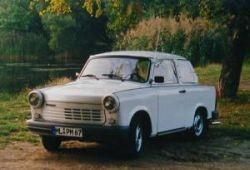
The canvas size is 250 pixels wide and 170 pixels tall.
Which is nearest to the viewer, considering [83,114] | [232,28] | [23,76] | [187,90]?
[83,114]

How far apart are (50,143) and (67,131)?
0.89 m

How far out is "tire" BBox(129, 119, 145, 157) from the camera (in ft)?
33.0

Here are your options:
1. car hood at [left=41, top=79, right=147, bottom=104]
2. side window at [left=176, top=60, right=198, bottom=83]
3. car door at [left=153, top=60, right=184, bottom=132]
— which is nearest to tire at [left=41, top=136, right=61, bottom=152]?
car hood at [left=41, top=79, right=147, bottom=104]

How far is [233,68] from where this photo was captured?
18.6 meters

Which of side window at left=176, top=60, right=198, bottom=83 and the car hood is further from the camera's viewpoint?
side window at left=176, top=60, right=198, bottom=83

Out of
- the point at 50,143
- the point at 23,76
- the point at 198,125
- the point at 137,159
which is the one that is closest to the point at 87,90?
the point at 50,143

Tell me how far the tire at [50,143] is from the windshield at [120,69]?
1408 millimetres

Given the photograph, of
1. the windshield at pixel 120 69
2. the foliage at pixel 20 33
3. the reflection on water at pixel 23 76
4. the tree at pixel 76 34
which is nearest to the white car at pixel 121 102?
the windshield at pixel 120 69

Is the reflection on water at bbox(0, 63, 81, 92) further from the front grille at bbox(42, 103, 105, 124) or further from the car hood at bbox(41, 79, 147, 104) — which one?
the front grille at bbox(42, 103, 105, 124)

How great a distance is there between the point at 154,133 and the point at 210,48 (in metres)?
24.1

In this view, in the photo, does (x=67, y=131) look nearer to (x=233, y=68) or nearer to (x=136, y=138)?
(x=136, y=138)

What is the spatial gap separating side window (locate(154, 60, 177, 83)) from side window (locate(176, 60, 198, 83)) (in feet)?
0.80

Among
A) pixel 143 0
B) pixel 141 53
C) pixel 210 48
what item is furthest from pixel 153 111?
pixel 210 48

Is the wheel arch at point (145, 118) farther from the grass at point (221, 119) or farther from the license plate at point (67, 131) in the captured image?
the grass at point (221, 119)
